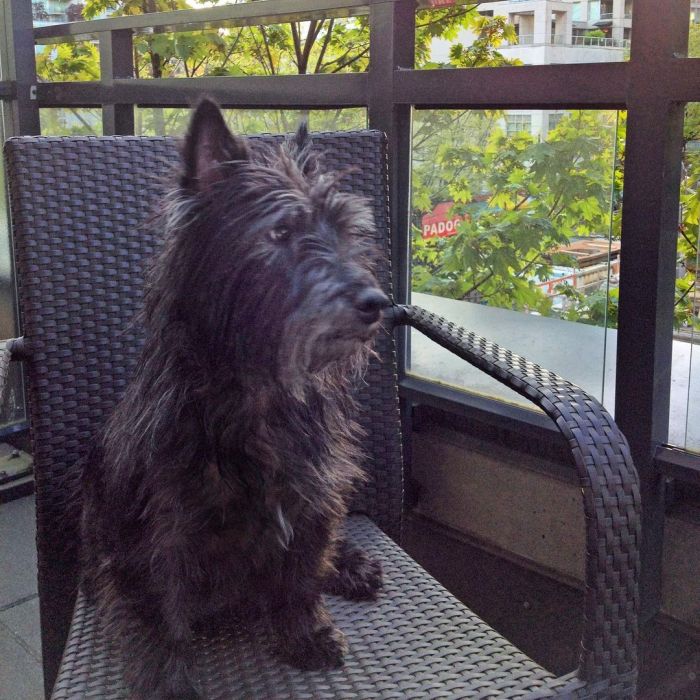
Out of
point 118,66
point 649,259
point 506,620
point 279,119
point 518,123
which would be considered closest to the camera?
point 649,259

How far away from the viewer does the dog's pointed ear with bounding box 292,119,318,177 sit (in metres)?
1.66

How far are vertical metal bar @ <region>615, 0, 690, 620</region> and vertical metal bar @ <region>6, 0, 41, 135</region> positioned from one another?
2.81 m

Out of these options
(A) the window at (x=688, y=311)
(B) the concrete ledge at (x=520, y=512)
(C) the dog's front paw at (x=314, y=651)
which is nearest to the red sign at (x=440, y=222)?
(B) the concrete ledge at (x=520, y=512)

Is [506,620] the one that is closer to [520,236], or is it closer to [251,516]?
[520,236]

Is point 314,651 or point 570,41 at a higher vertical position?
point 570,41

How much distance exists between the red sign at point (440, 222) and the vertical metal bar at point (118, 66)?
161 cm

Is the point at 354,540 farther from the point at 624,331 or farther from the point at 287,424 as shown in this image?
the point at 624,331

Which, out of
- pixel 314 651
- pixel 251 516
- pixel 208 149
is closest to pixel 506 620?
pixel 314 651

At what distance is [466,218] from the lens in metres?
2.62

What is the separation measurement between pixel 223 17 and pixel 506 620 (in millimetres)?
2143

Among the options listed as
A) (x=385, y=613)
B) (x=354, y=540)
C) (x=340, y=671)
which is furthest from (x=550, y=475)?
(x=340, y=671)

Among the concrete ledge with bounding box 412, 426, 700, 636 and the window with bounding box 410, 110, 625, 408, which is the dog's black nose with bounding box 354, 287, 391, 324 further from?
the concrete ledge with bounding box 412, 426, 700, 636

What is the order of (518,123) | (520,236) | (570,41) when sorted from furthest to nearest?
(520,236) → (518,123) → (570,41)

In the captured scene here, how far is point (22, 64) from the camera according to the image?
12.7ft
